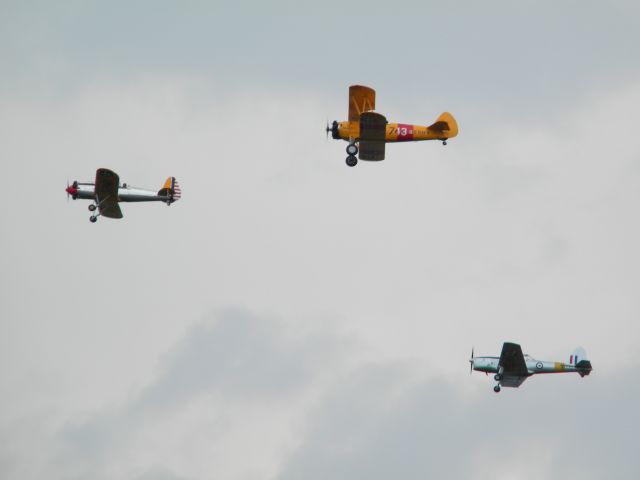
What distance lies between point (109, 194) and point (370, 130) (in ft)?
49.8

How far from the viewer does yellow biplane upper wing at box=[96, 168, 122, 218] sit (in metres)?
61.8

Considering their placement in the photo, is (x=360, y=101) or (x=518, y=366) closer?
(x=360, y=101)

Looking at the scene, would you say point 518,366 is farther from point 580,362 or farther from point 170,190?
point 170,190

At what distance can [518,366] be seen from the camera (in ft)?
207

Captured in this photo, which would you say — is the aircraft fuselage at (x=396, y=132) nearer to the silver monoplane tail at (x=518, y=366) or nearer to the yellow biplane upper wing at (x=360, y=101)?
the yellow biplane upper wing at (x=360, y=101)

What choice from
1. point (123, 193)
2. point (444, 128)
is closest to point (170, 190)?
point (123, 193)

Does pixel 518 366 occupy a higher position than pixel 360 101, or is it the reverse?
pixel 360 101

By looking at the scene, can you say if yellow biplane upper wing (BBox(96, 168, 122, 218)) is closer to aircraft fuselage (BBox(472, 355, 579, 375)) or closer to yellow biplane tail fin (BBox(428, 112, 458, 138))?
yellow biplane tail fin (BBox(428, 112, 458, 138))

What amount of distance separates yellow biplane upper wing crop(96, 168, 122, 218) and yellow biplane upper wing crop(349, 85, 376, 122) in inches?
540

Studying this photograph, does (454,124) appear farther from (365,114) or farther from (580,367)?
(580,367)

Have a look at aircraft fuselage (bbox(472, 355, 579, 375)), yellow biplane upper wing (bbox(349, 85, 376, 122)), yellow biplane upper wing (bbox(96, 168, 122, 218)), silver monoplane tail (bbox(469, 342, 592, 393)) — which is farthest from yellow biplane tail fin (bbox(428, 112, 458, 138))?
yellow biplane upper wing (bbox(96, 168, 122, 218))

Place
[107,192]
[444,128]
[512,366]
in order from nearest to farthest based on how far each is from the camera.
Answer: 1. [444,128]
2. [107,192]
3. [512,366]

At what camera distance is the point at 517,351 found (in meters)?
62.1

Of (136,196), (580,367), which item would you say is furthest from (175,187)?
(580,367)
